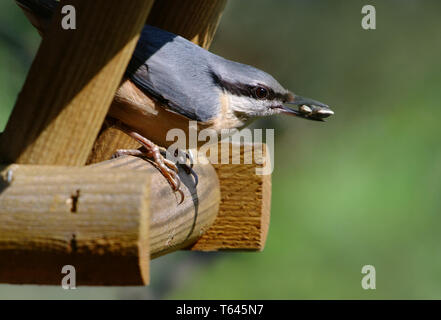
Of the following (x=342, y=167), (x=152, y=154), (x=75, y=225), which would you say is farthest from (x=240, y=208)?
(x=342, y=167)

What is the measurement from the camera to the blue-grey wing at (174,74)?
260 centimetres

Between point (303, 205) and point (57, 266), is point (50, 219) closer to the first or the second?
point (57, 266)

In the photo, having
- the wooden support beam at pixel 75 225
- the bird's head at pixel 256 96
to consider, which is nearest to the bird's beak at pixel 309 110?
the bird's head at pixel 256 96

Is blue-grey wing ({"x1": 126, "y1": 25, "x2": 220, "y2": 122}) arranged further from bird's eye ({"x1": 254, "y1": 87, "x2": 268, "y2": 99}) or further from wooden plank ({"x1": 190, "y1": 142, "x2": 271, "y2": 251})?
wooden plank ({"x1": 190, "y1": 142, "x2": 271, "y2": 251})

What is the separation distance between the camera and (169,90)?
2.64 m

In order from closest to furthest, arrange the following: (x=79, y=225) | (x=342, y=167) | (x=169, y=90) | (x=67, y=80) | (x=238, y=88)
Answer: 1. (x=79, y=225)
2. (x=67, y=80)
3. (x=169, y=90)
4. (x=238, y=88)
5. (x=342, y=167)

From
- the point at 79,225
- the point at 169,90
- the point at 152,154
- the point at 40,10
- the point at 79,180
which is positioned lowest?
the point at 79,225

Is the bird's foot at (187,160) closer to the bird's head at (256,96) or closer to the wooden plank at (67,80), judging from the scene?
the bird's head at (256,96)

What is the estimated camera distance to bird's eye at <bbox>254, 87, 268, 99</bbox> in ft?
9.68

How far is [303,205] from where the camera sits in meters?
5.07

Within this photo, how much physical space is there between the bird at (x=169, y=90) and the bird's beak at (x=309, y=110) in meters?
0.21

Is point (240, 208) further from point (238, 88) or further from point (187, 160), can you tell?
point (238, 88)

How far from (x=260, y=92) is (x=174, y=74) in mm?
455

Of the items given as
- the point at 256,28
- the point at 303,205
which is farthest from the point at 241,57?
the point at 303,205
